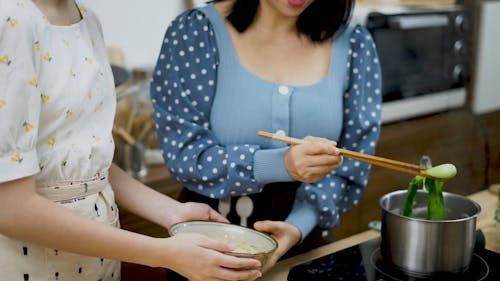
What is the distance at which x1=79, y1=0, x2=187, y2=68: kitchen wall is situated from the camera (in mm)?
2232

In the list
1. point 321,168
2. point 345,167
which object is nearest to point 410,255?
point 321,168

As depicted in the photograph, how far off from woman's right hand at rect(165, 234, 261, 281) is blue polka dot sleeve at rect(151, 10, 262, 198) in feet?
1.10

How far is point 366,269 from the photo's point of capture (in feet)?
3.73

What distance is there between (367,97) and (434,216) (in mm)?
328

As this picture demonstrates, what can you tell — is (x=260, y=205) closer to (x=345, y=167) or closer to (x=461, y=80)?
(x=345, y=167)

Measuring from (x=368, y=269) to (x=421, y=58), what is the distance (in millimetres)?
1836

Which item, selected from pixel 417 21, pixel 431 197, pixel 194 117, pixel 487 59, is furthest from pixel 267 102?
Result: pixel 487 59

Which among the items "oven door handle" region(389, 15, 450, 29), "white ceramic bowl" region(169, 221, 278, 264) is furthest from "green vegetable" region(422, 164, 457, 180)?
"oven door handle" region(389, 15, 450, 29)

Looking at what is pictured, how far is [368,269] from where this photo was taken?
1.13m

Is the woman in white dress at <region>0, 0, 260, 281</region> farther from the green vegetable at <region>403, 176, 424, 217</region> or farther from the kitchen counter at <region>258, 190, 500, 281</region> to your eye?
the green vegetable at <region>403, 176, 424, 217</region>

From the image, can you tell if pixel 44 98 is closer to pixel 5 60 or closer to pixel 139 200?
pixel 5 60

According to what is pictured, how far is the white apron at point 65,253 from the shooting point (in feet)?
2.81

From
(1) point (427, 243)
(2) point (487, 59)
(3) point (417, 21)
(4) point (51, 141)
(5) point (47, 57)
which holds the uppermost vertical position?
(5) point (47, 57)

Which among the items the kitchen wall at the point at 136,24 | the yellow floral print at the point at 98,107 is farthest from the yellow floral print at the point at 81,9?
the kitchen wall at the point at 136,24
